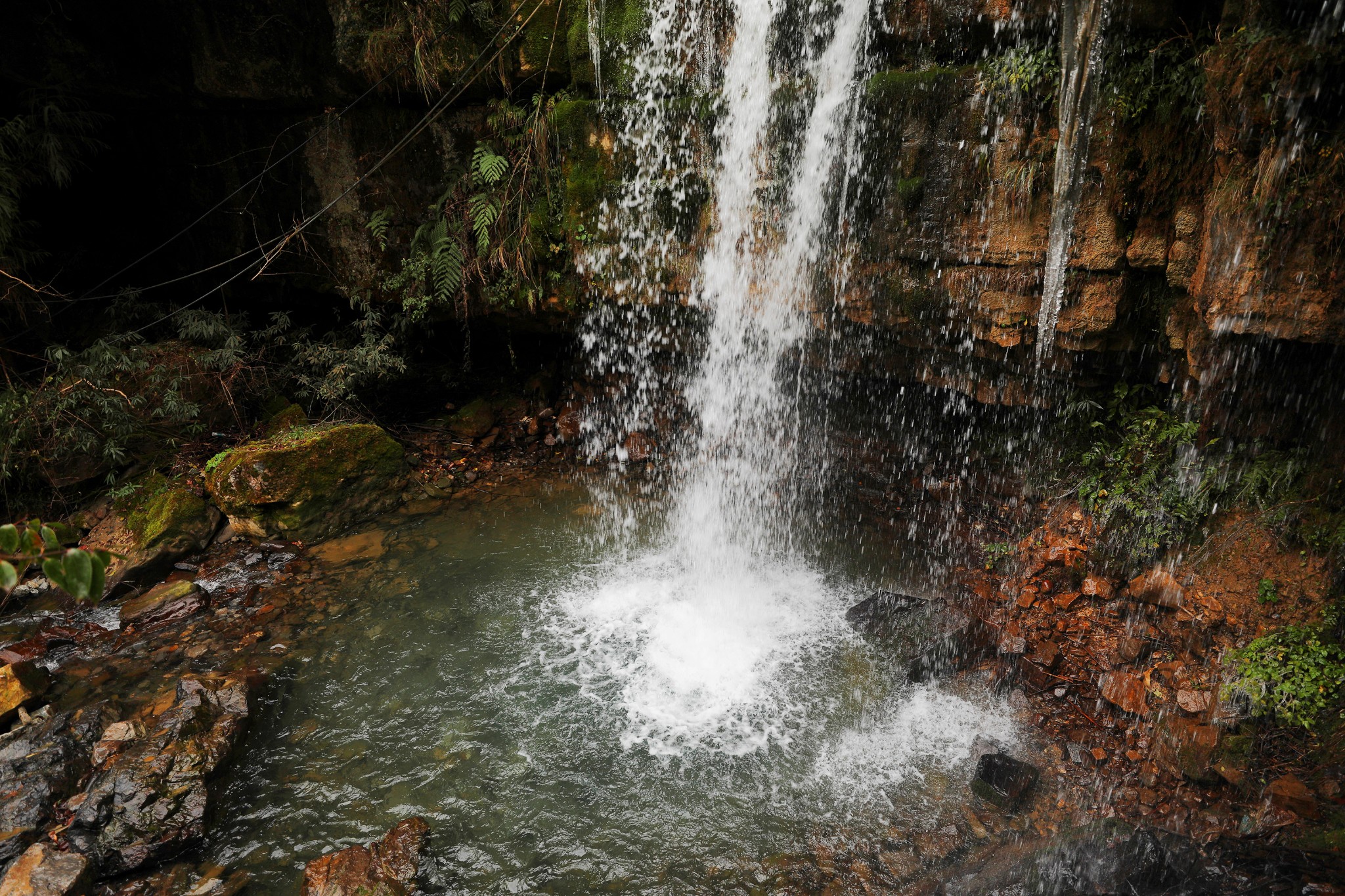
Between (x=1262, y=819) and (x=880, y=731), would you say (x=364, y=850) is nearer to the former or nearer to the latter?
(x=880, y=731)

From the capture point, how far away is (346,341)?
7.79 meters

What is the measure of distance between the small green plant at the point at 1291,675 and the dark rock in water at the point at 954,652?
1.37 m

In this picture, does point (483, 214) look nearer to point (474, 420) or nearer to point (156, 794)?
point (474, 420)

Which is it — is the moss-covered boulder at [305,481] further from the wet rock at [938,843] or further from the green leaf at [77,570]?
the wet rock at [938,843]

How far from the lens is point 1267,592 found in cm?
369

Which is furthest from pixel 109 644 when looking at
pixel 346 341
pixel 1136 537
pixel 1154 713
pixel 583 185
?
pixel 1136 537

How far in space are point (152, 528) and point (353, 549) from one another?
1.80 m

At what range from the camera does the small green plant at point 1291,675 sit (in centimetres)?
330

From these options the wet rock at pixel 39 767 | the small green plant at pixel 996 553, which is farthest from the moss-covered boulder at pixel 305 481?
the small green plant at pixel 996 553

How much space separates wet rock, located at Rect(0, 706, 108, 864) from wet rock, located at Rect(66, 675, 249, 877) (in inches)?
6.8

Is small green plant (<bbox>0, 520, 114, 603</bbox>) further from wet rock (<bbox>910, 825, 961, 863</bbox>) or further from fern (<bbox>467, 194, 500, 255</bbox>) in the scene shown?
fern (<bbox>467, 194, 500, 255</bbox>)

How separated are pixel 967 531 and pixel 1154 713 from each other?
1.97m

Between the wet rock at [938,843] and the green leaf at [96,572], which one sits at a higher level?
the green leaf at [96,572]

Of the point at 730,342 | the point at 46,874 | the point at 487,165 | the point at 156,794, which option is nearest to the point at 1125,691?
the point at 730,342
